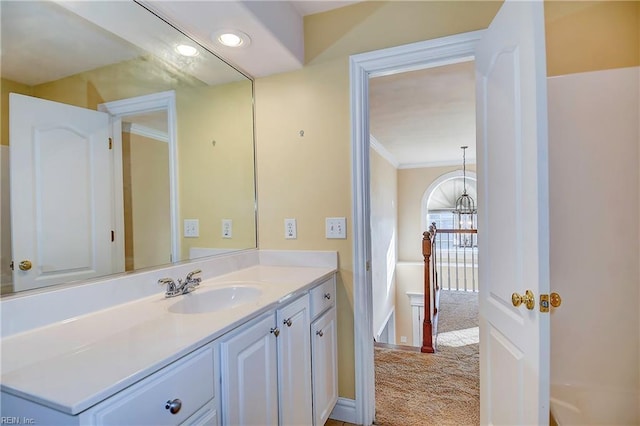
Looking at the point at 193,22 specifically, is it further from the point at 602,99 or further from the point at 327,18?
the point at 602,99

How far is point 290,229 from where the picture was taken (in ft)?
6.31

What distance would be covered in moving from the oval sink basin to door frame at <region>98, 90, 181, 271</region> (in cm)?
28

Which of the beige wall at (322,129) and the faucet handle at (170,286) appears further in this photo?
the beige wall at (322,129)

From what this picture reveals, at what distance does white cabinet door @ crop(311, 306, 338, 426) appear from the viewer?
151 cm

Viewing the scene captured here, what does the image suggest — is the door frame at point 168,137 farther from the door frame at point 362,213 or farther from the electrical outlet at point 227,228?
the door frame at point 362,213

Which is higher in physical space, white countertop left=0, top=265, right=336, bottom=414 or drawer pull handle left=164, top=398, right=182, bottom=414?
white countertop left=0, top=265, right=336, bottom=414

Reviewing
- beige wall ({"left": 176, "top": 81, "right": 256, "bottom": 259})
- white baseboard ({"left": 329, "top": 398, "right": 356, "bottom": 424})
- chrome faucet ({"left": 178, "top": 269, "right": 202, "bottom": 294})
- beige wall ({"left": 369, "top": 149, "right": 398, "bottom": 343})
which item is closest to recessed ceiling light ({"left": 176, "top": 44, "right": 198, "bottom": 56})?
beige wall ({"left": 176, "top": 81, "right": 256, "bottom": 259})

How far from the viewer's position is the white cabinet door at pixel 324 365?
151cm

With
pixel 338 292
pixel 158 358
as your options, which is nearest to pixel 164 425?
pixel 158 358

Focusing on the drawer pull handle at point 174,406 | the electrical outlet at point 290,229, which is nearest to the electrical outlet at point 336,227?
the electrical outlet at point 290,229

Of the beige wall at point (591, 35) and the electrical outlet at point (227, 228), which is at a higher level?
the beige wall at point (591, 35)

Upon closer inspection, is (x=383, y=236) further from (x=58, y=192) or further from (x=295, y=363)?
(x=58, y=192)

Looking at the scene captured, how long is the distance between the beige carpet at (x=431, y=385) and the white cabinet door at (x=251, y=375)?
1.00 m

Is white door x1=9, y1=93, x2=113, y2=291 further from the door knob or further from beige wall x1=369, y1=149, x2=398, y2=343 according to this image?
beige wall x1=369, y1=149, x2=398, y2=343
